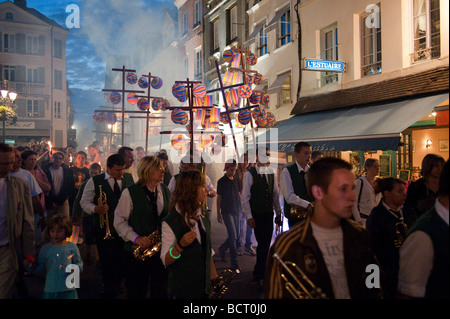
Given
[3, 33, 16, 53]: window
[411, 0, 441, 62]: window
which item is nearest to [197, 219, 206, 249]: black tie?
[411, 0, 441, 62]: window

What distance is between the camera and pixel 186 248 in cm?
349

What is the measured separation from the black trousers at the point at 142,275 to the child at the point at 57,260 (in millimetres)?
605

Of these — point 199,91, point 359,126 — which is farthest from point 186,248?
point 199,91

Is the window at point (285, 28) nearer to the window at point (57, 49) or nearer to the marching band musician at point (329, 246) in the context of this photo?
the marching band musician at point (329, 246)

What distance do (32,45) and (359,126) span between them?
139 ft

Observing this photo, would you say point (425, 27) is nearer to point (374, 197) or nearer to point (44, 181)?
point (374, 197)

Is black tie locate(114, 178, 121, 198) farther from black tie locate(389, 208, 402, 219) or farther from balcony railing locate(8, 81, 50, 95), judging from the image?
balcony railing locate(8, 81, 50, 95)

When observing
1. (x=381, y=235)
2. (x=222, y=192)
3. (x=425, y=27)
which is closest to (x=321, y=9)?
(x=425, y=27)

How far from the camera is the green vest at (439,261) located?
2.07m

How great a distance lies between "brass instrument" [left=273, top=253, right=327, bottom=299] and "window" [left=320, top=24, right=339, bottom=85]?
37.8ft

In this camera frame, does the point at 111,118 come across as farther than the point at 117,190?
Yes

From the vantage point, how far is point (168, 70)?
3316 centimetres

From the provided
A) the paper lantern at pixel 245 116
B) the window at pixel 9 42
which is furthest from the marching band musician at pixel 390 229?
the window at pixel 9 42

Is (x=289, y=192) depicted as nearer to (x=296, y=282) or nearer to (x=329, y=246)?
(x=329, y=246)
